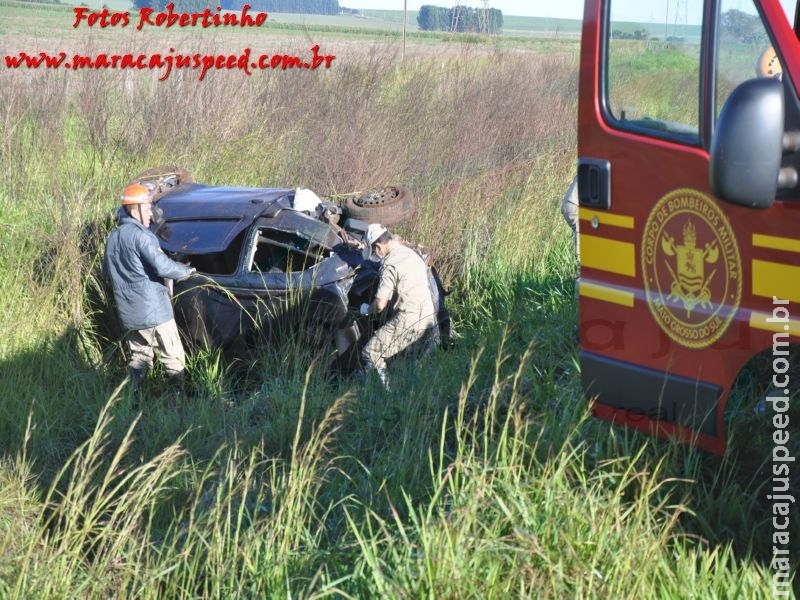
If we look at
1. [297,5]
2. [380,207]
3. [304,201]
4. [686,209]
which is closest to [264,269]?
[304,201]

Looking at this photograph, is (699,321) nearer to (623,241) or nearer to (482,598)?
(623,241)

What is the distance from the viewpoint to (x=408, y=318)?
7.18 m

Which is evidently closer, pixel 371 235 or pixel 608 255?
pixel 608 255

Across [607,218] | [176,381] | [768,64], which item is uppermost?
[768,64]

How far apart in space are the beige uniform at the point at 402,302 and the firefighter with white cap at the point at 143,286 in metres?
1.46

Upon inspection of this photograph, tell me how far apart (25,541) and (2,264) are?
472 cm

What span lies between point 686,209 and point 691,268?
0.67ft

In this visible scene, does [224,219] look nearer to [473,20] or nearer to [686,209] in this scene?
[686,209]

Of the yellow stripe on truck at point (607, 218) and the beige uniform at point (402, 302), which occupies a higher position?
the yellow stripe on truck at point (607, 218)

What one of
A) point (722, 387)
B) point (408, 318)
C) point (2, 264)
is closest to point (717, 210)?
point (722, 387)

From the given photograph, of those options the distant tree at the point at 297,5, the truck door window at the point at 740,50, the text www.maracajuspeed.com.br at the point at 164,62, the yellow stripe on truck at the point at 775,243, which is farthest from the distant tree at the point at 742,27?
the distant tree at the point at 297,5

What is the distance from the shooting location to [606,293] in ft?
12.8

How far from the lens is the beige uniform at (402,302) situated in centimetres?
710

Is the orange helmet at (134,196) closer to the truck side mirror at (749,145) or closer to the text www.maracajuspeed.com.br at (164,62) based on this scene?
the text www.maracajuspeed.com.br at (164,62)
